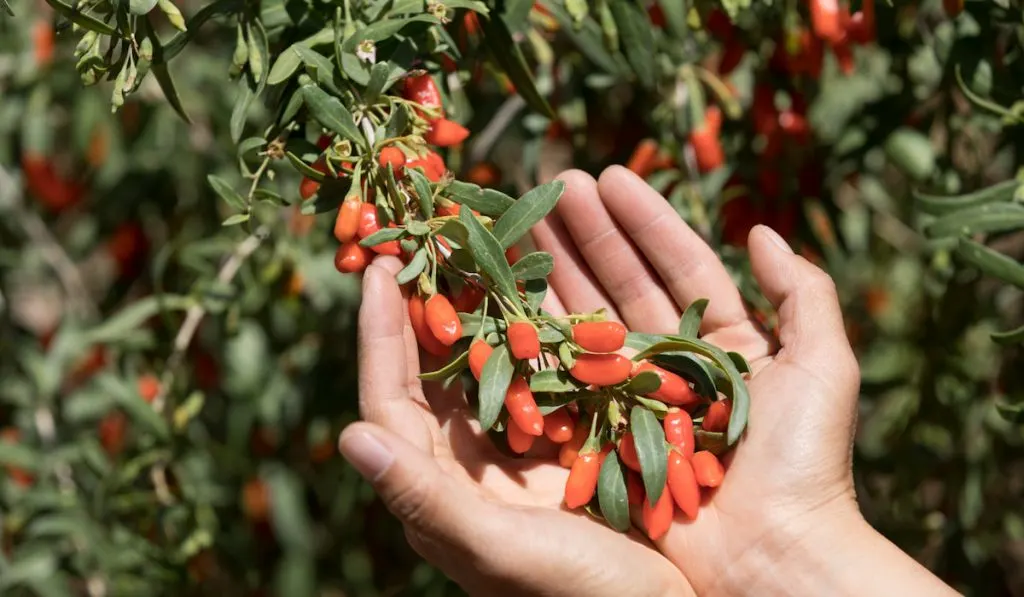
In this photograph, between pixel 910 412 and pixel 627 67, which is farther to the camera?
pixel 910 412

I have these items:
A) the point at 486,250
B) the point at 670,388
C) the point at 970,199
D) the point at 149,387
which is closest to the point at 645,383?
the point at 670,388

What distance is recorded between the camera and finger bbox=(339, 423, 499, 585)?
1.36m

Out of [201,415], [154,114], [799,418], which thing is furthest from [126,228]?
[799,418]

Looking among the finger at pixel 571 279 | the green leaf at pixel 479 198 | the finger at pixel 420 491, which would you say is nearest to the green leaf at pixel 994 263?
the finger at pixel 571 279

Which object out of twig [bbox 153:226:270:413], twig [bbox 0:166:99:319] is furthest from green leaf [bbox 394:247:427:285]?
twig [bbox 0:166:99:319]

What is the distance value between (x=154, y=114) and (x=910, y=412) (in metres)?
2.12

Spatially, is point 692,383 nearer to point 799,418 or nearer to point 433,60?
point 799,418

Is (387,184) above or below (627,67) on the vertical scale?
above

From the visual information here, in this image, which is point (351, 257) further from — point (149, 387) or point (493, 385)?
point (149, 387)

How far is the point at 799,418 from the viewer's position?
1.64 m

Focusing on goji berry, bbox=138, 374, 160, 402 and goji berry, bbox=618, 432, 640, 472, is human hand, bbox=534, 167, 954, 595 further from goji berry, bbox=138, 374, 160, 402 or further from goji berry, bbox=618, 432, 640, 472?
goji berry, bbox=138, 374, 160, 402

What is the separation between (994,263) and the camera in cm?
181

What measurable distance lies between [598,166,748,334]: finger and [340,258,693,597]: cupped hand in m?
0.45

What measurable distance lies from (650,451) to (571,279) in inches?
22.4
